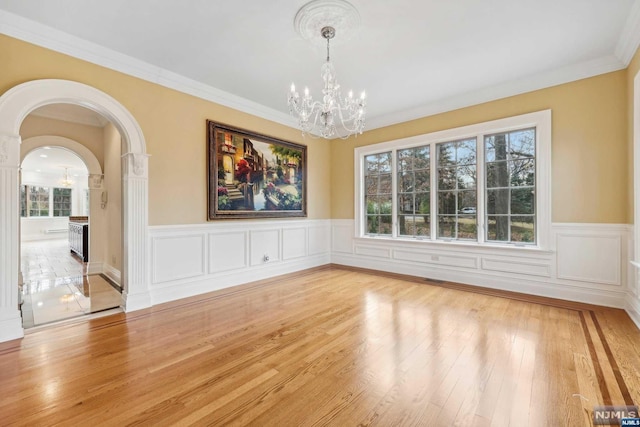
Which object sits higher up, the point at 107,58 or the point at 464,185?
the point at 107,58

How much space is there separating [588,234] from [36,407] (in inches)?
225

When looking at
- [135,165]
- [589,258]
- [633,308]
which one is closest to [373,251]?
[589,258]

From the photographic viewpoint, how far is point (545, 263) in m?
3.88

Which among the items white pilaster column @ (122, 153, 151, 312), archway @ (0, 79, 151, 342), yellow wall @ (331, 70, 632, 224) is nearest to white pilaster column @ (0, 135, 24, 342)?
archway @ (0, 79, 151, 342)

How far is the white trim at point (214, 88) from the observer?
2.79 m

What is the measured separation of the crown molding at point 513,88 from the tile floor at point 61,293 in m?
5.55

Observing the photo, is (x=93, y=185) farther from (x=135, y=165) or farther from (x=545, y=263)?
(x=545, y=263)

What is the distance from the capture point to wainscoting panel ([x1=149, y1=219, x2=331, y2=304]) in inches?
148

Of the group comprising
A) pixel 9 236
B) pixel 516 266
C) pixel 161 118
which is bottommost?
pixel 516 266

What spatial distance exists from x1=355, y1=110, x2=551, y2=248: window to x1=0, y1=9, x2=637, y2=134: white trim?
0.43 meters

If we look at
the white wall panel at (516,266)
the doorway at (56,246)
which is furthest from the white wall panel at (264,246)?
the white wall panel at (516,266)

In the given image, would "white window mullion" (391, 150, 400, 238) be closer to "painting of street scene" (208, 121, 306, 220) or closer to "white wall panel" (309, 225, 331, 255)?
"white wall panel" (309, 225, 331, 255)

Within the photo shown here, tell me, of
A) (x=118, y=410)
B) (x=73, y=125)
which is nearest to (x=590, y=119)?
(x=118, y=410)

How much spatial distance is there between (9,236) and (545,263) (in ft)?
20.9
